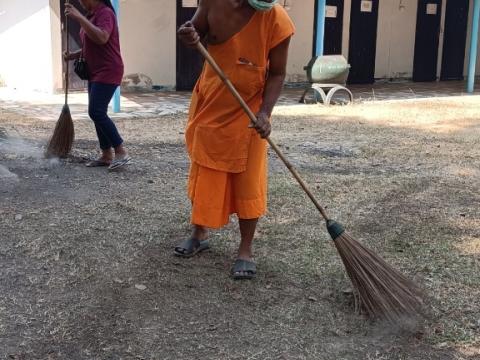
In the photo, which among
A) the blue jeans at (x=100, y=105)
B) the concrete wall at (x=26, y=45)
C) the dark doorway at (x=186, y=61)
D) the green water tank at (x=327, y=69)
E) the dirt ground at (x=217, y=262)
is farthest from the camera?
the dark doorway at (x=186, y=61)

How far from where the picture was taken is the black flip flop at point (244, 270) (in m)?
3.29

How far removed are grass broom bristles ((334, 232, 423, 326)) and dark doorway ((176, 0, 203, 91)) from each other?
9.26 metres

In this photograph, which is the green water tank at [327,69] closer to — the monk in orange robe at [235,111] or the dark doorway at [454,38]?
the dark doorway at [454,38]

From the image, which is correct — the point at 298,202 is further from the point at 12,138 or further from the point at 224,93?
the point at 12,138

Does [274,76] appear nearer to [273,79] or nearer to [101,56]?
[273,79]

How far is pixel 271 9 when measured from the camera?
304 centimetres

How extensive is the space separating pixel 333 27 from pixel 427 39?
9.33 ft

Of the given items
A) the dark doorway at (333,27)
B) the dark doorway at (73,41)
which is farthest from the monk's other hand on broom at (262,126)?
the dark doorway at (333,27)

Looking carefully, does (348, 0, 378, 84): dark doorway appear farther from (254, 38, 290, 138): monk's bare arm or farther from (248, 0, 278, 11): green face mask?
(248, 0, 278, 11): green face mask

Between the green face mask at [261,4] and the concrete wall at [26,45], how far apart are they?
827 cm

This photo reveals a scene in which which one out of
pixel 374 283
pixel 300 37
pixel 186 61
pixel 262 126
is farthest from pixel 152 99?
pixel 374 283

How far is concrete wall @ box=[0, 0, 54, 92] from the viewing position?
10578 mm

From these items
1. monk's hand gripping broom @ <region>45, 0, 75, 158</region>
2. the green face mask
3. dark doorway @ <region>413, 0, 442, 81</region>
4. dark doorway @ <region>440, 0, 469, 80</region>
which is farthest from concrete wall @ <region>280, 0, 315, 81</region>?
the green face mask

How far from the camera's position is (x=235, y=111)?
3209 mm
